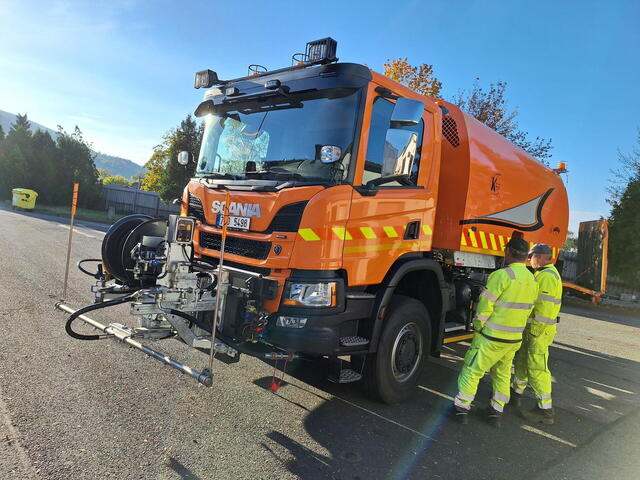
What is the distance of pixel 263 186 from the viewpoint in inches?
145

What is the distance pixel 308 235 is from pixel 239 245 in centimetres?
77

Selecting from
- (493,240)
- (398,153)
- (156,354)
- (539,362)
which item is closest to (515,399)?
(539,362)

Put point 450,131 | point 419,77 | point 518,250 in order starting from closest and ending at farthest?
point 518,250, point 450,131, point 419,77

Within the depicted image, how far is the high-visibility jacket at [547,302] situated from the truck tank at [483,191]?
0.98 metres

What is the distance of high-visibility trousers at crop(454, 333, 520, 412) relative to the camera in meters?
3.95

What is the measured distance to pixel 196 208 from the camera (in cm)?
434

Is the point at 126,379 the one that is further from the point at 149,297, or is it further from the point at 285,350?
the point at 285,350

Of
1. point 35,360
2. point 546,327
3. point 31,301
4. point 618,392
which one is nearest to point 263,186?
point 35,360

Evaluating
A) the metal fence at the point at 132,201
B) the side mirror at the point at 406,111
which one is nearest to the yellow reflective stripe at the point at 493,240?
the side mirror at the point at 406,111

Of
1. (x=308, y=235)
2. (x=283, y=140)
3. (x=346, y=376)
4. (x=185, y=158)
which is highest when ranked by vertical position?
(x=283, y=140)

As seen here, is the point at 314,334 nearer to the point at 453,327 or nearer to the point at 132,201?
the point at 453,327

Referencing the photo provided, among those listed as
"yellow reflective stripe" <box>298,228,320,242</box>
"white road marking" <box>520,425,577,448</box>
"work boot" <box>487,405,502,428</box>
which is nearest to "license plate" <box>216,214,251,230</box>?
"yellow reflective stripe" <box>298,228,320,242</box>

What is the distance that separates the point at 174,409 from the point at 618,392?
546 centimetres

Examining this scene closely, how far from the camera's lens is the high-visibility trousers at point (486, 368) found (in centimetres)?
395
